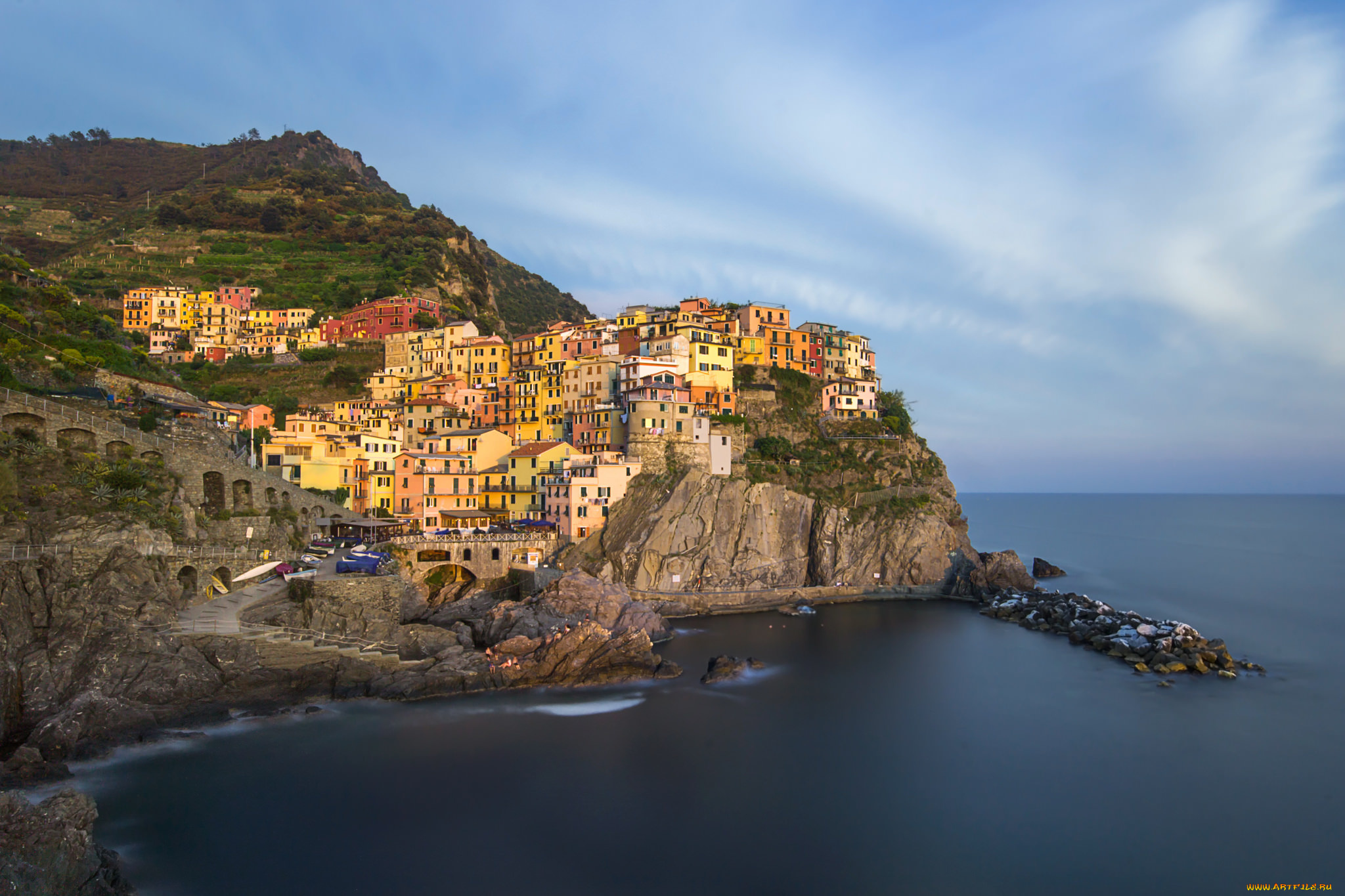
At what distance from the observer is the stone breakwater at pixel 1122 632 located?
37031mm

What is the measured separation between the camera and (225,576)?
33.2 meters

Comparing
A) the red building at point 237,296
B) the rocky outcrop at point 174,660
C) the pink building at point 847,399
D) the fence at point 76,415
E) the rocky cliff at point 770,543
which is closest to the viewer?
the rocky outcrop at point 174,660

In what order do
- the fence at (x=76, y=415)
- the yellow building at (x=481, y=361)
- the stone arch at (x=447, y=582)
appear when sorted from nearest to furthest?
the fence at (x=76, y=415) → the stone arch at (x=447, y=582) → the yellow building at (x=481, y=361)

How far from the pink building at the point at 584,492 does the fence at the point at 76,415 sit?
22.2m

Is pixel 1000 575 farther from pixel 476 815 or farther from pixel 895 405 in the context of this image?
pixel 476 815

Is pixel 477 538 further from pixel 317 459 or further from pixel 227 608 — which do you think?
pixel 227 608

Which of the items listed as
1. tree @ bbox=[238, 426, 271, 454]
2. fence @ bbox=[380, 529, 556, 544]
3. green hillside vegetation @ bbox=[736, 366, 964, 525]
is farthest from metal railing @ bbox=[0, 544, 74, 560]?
green hillside vegetation @ bbox=[736, 366, 964, 525]

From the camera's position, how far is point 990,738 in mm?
28688

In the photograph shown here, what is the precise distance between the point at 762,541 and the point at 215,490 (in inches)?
1263

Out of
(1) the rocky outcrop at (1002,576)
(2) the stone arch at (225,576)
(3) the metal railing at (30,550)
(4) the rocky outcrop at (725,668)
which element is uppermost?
(3) the metal railing at (30,550)

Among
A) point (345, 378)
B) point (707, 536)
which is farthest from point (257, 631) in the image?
point (345, 378)

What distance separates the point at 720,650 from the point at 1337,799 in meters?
23.9

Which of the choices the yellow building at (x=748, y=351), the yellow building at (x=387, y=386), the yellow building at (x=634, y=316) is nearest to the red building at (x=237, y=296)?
the yellow building at (x=387, y=386)

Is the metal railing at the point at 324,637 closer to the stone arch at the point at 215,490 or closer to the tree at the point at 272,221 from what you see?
the stone arch at the point at 215,490
